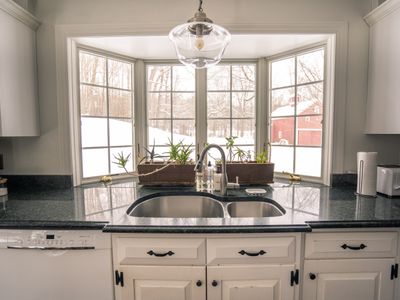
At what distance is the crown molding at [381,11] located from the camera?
56.6 inches

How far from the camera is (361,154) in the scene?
1.51 metres

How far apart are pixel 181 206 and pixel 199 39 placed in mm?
1138

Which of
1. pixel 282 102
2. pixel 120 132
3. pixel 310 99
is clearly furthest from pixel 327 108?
pixel 120 132

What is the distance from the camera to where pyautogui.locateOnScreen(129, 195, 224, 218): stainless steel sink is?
5.32ft

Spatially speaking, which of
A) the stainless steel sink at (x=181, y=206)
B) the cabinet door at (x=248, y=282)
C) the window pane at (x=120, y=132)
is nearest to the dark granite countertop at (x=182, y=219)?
the stainless steel sink at (x=181, y=206)

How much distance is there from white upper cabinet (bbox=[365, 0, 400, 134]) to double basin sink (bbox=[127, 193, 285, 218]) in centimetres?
97

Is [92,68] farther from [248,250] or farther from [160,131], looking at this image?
[248,250]

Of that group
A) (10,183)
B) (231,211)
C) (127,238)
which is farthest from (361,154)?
(10,183)

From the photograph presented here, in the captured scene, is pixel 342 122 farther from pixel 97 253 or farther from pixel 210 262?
pixel 97 253

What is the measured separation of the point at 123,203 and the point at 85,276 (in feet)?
1.39

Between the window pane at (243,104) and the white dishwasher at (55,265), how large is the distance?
1525 mm

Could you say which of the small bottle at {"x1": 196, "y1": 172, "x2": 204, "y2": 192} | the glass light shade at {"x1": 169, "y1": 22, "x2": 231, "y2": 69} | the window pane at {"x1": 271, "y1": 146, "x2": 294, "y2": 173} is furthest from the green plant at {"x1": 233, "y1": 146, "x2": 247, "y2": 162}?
the glass light shade at {"x1": 169, "y1": 22, "x2": 231, "y2": 69}

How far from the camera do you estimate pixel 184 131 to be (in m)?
2.15

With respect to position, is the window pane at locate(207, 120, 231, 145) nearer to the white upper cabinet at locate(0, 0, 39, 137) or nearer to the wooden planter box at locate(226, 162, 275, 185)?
the wooden planter box at locate(226, 162, 275, 185)
